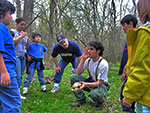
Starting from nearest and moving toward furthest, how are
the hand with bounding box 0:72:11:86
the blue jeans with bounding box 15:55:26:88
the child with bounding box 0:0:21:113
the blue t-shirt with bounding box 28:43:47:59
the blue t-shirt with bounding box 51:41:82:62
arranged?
the hand with bounding box 0:72:11:86
the child with bounding box 0:0:21:113
the blue jeans with bounding box 15:55:26:88
the blue t-shirt with bounding box 28:43:47:59
the blue t-shirt with bounding box 51:41:82:62

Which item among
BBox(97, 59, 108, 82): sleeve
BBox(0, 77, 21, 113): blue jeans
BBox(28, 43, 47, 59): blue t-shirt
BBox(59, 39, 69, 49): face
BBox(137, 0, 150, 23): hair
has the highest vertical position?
BBox(137, 0, 150, 23): hair

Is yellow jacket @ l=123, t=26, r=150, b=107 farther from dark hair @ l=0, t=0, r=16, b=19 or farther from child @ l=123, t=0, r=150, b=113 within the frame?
dark hair @ l=0, t=0, r=16, b=19

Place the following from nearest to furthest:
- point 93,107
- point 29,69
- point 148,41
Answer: point 148,41, point 93,107, point 29,69

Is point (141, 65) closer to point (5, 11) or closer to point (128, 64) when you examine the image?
point (128, 64)

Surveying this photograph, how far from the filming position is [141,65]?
122 cm

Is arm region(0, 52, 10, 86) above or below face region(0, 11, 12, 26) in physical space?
below

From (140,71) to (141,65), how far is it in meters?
0.05

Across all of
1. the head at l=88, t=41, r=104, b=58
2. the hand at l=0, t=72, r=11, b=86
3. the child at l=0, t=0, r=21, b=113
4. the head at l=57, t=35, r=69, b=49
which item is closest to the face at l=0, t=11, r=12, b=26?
the child at l=0, t=0, r=21, b=113

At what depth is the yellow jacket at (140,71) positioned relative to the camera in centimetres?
121

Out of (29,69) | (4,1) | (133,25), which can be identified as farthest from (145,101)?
(29,69)

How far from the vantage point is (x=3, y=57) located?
71.4 inches

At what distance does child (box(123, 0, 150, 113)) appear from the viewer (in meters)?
1.21

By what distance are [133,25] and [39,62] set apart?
2.80 meters

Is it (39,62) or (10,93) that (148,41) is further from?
(39,62)
